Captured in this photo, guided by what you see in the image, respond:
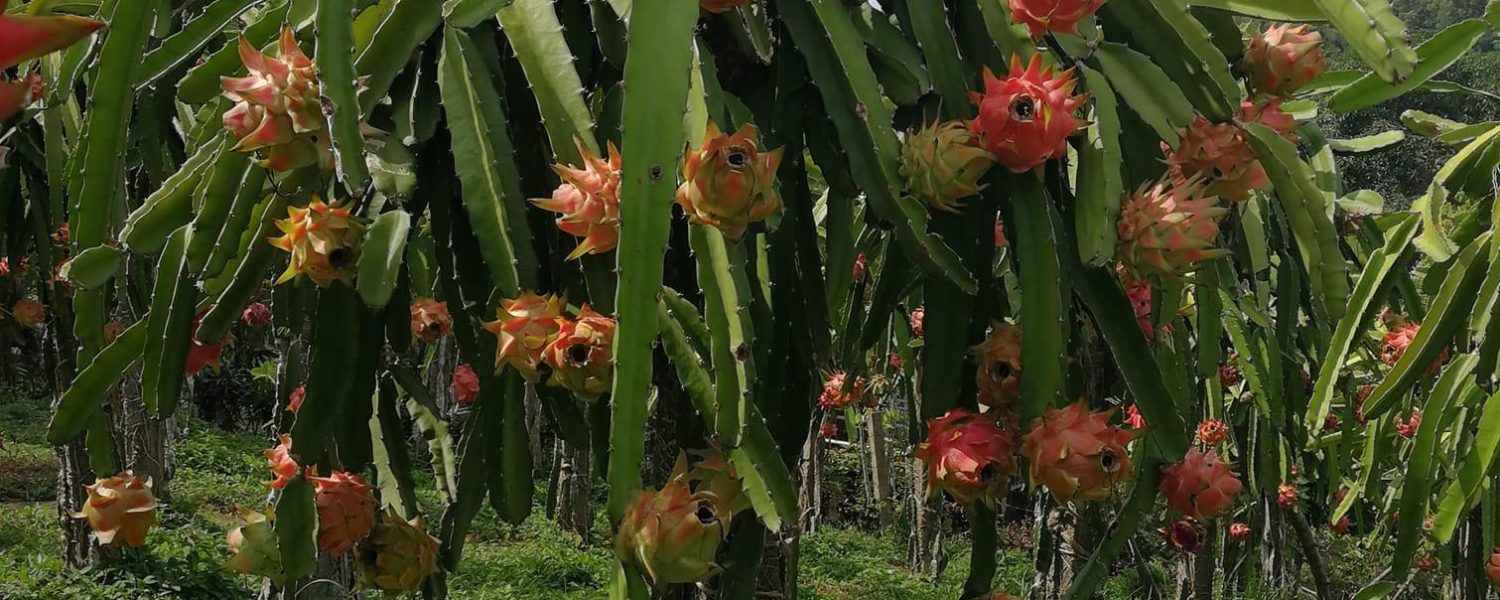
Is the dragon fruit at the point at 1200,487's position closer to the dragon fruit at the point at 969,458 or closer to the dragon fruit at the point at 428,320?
the dragon fruit at the point at 969,458

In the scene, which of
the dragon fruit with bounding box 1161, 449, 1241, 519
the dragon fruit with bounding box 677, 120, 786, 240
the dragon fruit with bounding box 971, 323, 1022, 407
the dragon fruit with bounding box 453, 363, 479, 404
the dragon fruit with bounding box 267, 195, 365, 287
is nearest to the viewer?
the dragon fruit with bounding box 677, 120, 786, 240

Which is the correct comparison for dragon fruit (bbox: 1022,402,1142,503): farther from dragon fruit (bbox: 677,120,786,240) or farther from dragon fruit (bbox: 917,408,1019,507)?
dragon fruit (bbox: 677,120,786,240)

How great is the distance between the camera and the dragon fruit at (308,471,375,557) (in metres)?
0.92

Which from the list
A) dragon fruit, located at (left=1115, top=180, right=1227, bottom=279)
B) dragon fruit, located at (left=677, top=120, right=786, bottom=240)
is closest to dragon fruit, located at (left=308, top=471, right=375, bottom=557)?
dragon fruit, located at (left=677, top=120, right=786, bottom=240)

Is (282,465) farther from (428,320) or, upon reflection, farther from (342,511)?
(428,320)

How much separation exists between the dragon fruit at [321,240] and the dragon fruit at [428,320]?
1.13 ft

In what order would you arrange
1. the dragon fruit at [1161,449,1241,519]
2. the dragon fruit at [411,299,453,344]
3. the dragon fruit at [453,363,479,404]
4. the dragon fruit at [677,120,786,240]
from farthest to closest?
1. the dragon fruit at [453,363,479,404]
2. the dragon fruit at [411,299,453,344]
3. the dragon fruit at [1161,449,1241,519]
4. the dragon fruit at [677,120,786,240]

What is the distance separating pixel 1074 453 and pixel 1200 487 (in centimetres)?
31

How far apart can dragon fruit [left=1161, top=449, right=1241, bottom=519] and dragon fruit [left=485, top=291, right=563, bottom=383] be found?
2.08 feet

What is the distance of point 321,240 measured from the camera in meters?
0.79

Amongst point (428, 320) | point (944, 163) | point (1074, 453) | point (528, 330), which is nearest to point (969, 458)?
point (1074, 453)

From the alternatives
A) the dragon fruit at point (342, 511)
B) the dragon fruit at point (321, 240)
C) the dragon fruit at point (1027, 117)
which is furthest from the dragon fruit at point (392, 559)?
the dragon fruit at point (1027, 117)

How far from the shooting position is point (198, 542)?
4680 mm

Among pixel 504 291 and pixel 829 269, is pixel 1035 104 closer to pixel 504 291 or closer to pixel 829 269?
pixel 829 269
